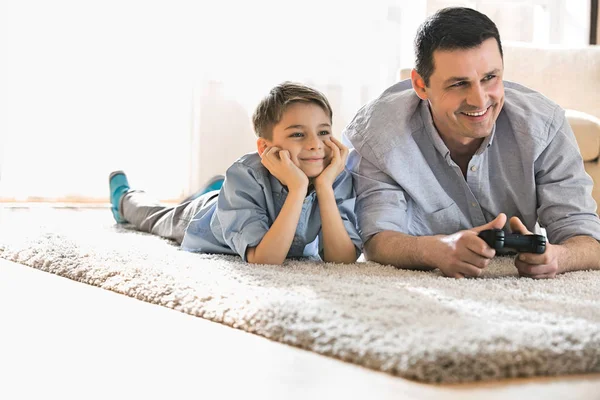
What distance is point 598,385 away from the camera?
852 millimetres

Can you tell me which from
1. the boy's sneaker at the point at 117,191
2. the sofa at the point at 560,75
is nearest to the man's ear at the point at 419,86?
the boy's sneaker at the point at 117,191

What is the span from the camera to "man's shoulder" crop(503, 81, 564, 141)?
1.67 meters

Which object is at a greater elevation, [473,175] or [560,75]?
[560,75]

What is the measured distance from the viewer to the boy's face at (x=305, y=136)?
167 cm

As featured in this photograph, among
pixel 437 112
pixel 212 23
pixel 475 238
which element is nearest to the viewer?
pixel 475 238

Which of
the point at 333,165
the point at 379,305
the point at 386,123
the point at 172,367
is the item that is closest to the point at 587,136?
the point at 386,123

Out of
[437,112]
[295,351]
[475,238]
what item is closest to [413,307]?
[295,351]

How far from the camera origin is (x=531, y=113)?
1.68 metres

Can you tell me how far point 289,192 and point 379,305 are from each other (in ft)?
1.76

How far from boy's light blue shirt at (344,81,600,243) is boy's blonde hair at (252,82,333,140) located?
0.13 m

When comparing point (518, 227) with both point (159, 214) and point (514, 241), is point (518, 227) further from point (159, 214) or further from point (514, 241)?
point (159, 214)

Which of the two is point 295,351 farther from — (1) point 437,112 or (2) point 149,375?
(1) point 437,112

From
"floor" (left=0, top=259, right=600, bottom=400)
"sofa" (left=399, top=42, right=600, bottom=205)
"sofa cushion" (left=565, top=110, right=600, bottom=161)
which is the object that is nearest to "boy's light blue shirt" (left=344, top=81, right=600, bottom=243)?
"floor" (left=0, top=259, right=600, bottom=400)

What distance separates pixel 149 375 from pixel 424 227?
983 mm
